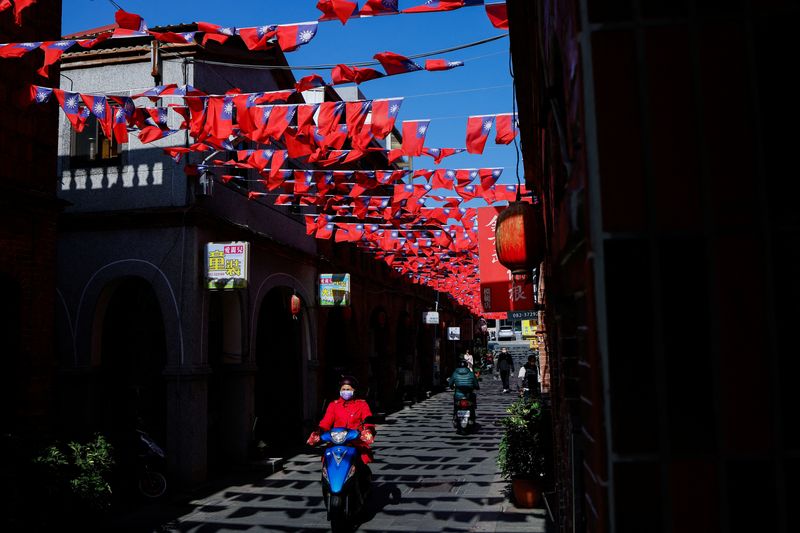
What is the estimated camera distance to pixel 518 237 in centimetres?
666

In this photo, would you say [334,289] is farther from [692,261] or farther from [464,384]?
[692,261]

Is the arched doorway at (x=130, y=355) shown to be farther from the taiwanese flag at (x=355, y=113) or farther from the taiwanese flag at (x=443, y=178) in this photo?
the taiwanese flag at (x=355, y=113)

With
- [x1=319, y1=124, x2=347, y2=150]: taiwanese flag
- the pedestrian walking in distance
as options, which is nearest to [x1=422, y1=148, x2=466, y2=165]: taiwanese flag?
[x1=319, y1=124, x2=347, y2=150]: taiwanese flag

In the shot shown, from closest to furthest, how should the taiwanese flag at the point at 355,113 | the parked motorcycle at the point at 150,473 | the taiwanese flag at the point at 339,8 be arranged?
1. the taiwanese flag at the point at 339,8
2. the taiwanese flag at the point at 355,113
3. the parked motorcycle at the point at 150,473

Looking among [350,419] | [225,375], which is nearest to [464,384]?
[225,375]

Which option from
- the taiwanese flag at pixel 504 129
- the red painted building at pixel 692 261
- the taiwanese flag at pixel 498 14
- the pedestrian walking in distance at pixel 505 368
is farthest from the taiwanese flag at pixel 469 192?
the pedestrian walking in distance at pixel 505 368

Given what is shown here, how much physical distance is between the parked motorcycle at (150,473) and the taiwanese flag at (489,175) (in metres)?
7.28

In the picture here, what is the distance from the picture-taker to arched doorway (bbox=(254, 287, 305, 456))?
18562 mm

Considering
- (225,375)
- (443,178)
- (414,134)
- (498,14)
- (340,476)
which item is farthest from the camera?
(225,375)

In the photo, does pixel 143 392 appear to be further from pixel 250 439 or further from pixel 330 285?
pixel 330 285

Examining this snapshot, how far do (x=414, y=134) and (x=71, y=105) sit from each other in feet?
14.4

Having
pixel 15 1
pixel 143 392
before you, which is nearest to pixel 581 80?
pixel 15 1

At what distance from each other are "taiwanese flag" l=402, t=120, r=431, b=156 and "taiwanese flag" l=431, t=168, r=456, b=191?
2664mm

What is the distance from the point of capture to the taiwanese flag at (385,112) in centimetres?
895
